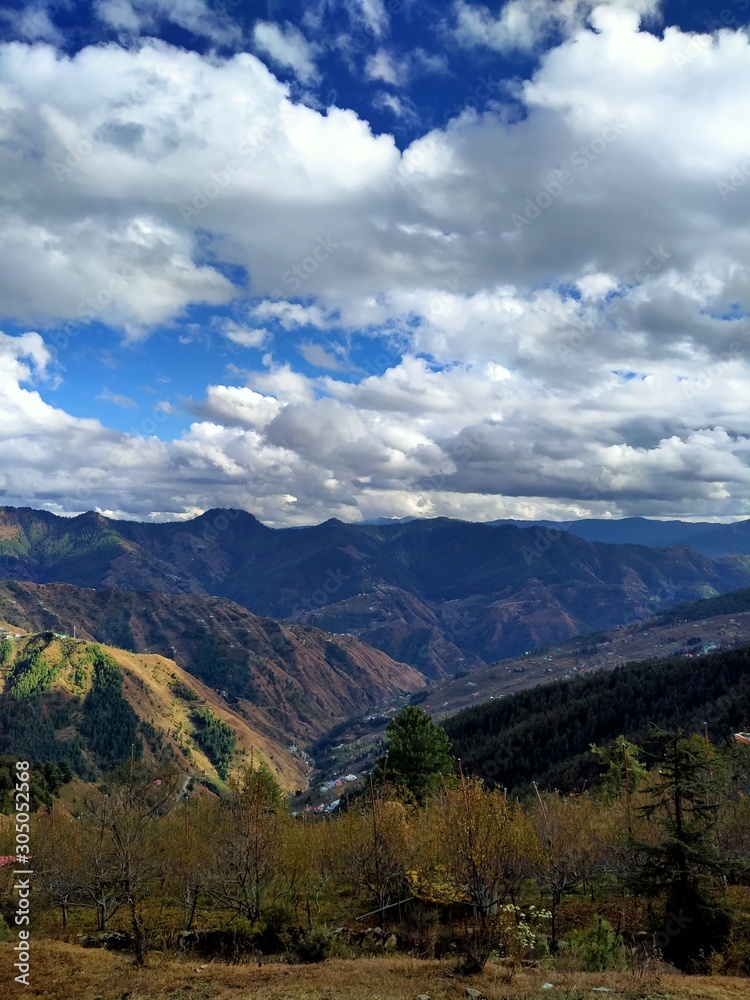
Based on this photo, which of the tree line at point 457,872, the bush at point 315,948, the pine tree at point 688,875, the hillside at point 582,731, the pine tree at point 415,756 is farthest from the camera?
the hillside at point 582,731

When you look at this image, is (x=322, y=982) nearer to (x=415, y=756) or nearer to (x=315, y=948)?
(x=315, y=948)

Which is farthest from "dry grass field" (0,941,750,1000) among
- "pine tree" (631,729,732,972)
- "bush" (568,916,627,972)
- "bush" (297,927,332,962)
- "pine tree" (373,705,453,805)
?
"pine tree" (373,705,453,805)

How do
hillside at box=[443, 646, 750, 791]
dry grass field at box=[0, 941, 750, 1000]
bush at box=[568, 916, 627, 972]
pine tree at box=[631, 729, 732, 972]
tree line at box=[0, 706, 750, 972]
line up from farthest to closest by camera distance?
1. hillside at box=[443, 646, 750, 791]
2. bush at box=[568, 916, 627, 972]
3. tree line at box=[0, 706, 750, 972]
4. pine tree at box=[631, 729, 732, 972]
5. dry grass field at box=[0, 941, 750, 1000]

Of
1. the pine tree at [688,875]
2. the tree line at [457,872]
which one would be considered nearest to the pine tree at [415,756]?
the tree line at [457,872]

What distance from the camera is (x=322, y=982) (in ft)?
94.4

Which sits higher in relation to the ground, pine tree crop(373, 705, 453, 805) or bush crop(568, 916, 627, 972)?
bush crop(568, 916, 627, 972)

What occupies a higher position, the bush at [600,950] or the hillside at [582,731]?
the bush at [600,950]

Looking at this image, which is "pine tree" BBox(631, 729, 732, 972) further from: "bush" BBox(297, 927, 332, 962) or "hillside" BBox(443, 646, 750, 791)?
"hillside" BBox(443, 646, 750, 791)

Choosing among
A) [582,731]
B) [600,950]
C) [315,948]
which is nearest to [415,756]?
[315,948]

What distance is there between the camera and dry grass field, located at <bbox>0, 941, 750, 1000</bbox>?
81.5 ft

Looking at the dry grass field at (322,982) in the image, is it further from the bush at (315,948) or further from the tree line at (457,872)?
the bush at (315,948)

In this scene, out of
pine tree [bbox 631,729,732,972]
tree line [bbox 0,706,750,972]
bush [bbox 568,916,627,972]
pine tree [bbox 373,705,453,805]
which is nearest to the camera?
pine tree [bbox 631,729,732,972]

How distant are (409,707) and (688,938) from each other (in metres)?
54.0

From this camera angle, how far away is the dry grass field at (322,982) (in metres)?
24.8
